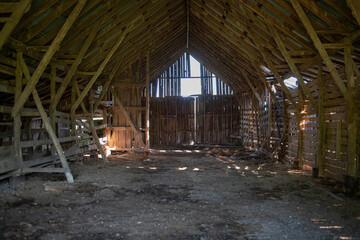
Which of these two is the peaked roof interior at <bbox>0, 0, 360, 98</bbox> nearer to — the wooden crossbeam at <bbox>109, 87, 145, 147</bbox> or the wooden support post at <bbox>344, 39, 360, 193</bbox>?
the wooden support post at <bbox>344, 39, 360, 193</bbox>

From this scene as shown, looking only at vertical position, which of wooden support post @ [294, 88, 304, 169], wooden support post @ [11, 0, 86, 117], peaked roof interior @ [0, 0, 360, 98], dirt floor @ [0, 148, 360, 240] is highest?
peaked roof interior @ [0, 0, 360, 98]

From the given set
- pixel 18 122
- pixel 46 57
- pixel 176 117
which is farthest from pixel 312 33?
pixel 176 117

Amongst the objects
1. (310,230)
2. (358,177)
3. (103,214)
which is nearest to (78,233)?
(103,214)

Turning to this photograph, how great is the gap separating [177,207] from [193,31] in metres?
11.6

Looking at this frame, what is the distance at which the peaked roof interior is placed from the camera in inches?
271

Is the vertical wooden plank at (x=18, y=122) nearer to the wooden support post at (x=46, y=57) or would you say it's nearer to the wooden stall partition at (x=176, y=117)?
the wooden support post at (x=46, y=57)

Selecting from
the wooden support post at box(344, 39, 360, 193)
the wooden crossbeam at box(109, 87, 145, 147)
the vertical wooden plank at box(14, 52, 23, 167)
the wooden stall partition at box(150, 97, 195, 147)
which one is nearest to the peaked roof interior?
the vertical wooden plank at box(14, 52, 23, 167)

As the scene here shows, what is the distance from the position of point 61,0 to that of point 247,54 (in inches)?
302

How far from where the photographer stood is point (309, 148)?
9.43 metres

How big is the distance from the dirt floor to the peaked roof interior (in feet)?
11.8

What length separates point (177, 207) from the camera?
18.0ft

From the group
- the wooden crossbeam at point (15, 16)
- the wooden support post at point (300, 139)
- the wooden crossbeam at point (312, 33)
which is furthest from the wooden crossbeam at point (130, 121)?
the wooden crossbeam at point (312, 33)

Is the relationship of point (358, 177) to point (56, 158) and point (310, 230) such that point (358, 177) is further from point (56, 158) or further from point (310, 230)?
point (56, 158)

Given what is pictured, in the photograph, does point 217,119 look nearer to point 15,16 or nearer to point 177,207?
point 177,207
